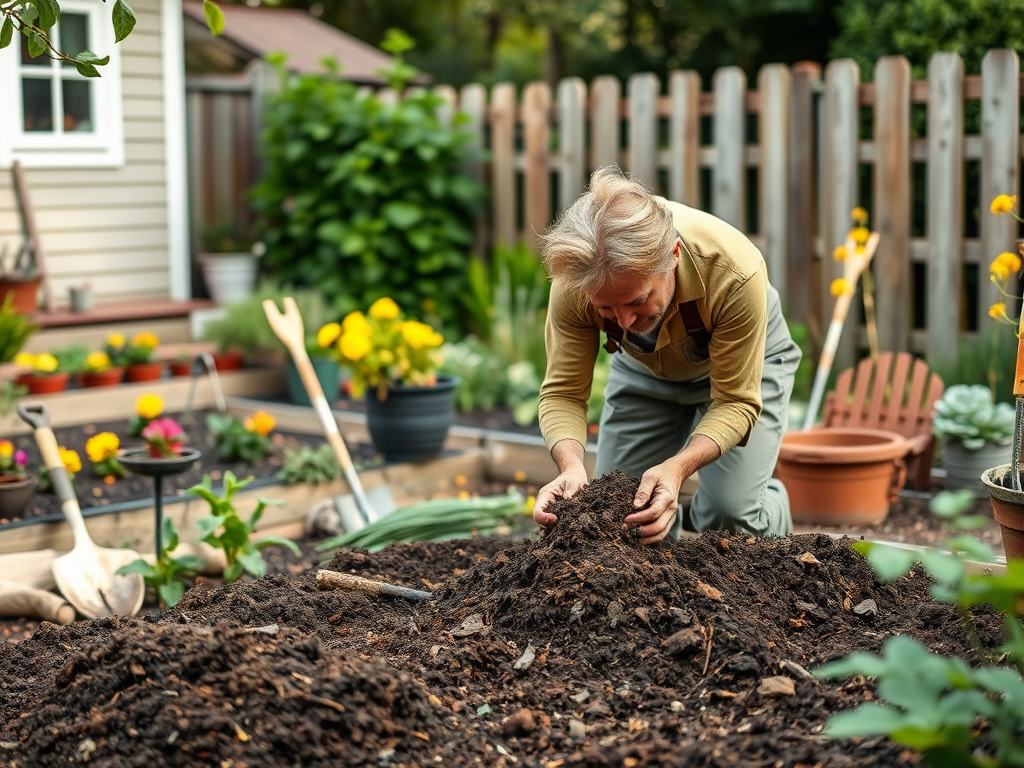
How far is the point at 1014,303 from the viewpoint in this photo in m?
5.65

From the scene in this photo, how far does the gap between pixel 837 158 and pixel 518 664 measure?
4.25 m

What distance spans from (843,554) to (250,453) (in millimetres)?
2939

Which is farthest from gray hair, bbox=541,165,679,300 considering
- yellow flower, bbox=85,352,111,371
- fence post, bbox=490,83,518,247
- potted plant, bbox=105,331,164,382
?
fence post, bbox=490,83,518,247

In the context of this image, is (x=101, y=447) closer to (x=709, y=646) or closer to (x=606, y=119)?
(x=709, y=646)

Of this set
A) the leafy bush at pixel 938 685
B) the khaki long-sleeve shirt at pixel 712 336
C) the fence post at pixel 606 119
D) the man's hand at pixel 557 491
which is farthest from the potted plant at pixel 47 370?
the leafy bush at pixel 938 685

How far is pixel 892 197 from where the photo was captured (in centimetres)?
579

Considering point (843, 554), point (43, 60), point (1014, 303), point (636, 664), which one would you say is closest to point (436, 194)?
point (43, 60)

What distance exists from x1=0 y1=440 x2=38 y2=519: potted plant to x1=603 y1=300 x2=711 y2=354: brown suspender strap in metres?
2.21

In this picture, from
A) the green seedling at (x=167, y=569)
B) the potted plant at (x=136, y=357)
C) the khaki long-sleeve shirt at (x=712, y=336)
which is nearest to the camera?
the khaki long-sleeve shirt at (x=712, y=336)

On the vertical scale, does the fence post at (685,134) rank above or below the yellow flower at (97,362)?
above

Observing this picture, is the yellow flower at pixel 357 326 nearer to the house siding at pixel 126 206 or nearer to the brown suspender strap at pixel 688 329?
the brown suspender strap at pixel 688 329

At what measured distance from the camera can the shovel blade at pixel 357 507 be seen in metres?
4.31

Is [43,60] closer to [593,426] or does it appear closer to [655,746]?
[593,426]

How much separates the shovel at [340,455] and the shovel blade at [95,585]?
92cm
